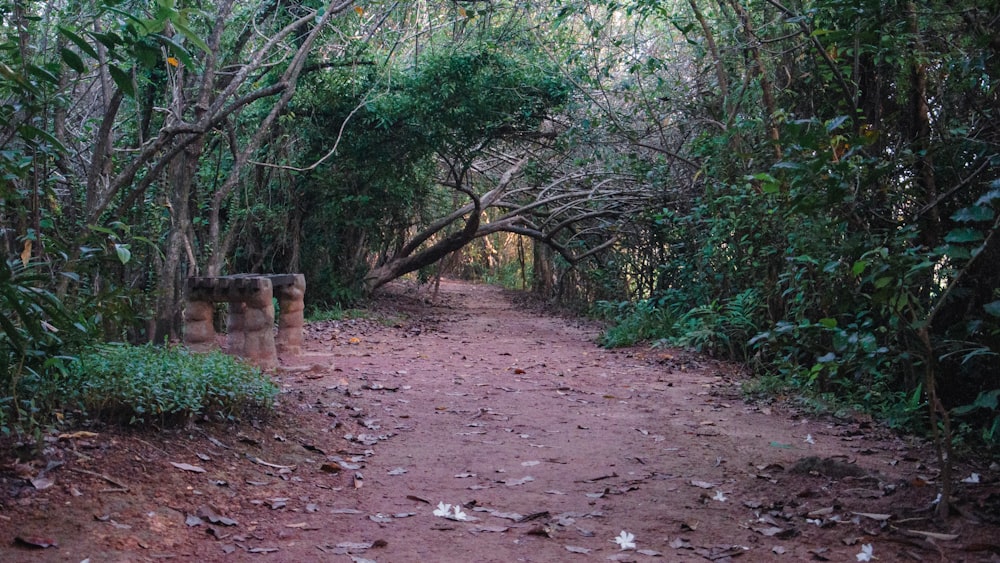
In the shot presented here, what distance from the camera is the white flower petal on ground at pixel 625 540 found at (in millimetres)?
3527

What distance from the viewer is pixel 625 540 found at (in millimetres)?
3586

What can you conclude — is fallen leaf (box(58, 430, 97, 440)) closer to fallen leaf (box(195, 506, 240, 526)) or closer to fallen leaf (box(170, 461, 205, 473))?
fallen leaf (box(170, 461, 205, 473))

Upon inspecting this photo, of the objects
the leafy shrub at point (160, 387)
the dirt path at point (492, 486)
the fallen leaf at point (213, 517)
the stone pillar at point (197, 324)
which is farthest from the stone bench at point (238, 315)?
the fallen leaf at point (213, 517)

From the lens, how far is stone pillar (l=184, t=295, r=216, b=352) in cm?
772

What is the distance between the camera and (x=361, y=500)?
4234mm

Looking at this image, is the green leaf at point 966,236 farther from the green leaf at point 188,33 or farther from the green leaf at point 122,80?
the green leaf at point 122,80

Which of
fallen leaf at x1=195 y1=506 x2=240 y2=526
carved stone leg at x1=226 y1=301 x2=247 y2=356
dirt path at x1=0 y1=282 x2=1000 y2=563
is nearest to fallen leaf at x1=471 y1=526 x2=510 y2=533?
dirt path at x1=0 y1=282 x2=1000 y2=563

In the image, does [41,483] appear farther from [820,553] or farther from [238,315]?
[238,315]

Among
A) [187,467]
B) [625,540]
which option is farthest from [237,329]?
[625,540]

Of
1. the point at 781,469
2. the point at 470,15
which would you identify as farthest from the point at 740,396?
the point at 470,15

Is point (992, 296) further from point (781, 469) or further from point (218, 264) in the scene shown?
point (218, 264)

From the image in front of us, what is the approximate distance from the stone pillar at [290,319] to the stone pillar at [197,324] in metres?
1.08

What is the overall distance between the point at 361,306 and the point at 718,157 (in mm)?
7343

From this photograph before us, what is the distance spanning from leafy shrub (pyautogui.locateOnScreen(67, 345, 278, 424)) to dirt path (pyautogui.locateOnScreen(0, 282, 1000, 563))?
0.15 m
